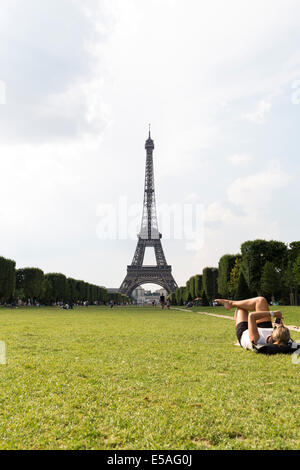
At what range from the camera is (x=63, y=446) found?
10.8 ft

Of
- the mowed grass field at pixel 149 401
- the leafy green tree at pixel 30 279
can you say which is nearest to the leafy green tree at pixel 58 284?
the leafy green tree at pixel 30 279

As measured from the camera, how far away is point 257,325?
8.82 m

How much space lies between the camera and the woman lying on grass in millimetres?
7859

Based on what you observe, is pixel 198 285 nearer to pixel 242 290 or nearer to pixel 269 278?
pixel 242 290

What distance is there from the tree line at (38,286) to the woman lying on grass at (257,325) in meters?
51.3

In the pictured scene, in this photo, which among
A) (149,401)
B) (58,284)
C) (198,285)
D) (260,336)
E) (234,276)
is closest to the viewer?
(149,401)

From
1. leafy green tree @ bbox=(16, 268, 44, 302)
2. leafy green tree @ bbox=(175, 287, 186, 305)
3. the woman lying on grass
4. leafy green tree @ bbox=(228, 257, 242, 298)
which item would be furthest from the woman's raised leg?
leafy green tree @ bbox=(175, 287, 186, 305)

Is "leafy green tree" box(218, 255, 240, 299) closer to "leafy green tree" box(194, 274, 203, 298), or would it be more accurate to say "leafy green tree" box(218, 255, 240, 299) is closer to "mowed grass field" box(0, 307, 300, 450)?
"leafy green tree" box(194, 274, 203, 298)

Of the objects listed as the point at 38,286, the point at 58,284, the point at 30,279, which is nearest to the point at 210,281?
the point at 58,284

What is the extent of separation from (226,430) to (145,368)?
3173mm

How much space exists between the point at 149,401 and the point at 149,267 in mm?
100125

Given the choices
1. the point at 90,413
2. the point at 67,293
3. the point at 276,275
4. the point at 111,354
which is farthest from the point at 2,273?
the point at 90,413

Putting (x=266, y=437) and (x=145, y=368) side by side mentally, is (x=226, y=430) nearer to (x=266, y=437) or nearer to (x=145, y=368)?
(x=266, y=437)

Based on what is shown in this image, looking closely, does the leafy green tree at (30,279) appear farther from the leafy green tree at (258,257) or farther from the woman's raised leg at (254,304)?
the woman's raised leg at (254,304)
